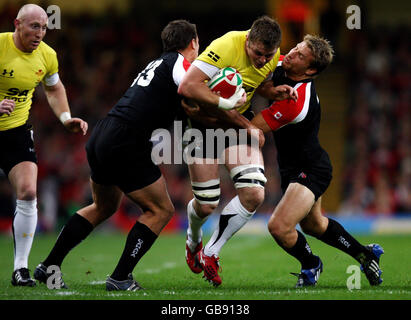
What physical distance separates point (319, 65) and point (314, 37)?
0.29 metres

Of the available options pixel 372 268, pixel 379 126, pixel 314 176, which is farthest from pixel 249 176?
pixel 379 126

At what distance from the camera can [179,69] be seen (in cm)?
618

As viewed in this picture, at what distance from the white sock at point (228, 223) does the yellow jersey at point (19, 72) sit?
7.18ft

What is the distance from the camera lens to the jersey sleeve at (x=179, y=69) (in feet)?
20.2

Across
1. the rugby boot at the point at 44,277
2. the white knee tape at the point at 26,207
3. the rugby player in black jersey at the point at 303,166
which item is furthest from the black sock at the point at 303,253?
the white knee tape at the point at 26,207

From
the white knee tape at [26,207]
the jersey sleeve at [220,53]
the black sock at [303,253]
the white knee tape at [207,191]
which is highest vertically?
the jersey sleeve at [220,53]

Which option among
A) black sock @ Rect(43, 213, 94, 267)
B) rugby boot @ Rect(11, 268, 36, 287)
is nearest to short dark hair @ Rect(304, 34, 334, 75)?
black sock @ Rect(43, 213, 94, 267)

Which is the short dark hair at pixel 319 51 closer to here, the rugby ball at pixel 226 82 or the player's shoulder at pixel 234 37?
the player's shoulder at pixel 234 37

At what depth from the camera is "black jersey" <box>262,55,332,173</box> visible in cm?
662

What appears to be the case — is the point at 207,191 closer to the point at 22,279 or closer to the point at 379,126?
the point at 22,279

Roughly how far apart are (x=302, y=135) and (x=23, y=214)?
2.75 meters

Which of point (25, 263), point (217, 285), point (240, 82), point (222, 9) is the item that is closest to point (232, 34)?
point (240, 82)
